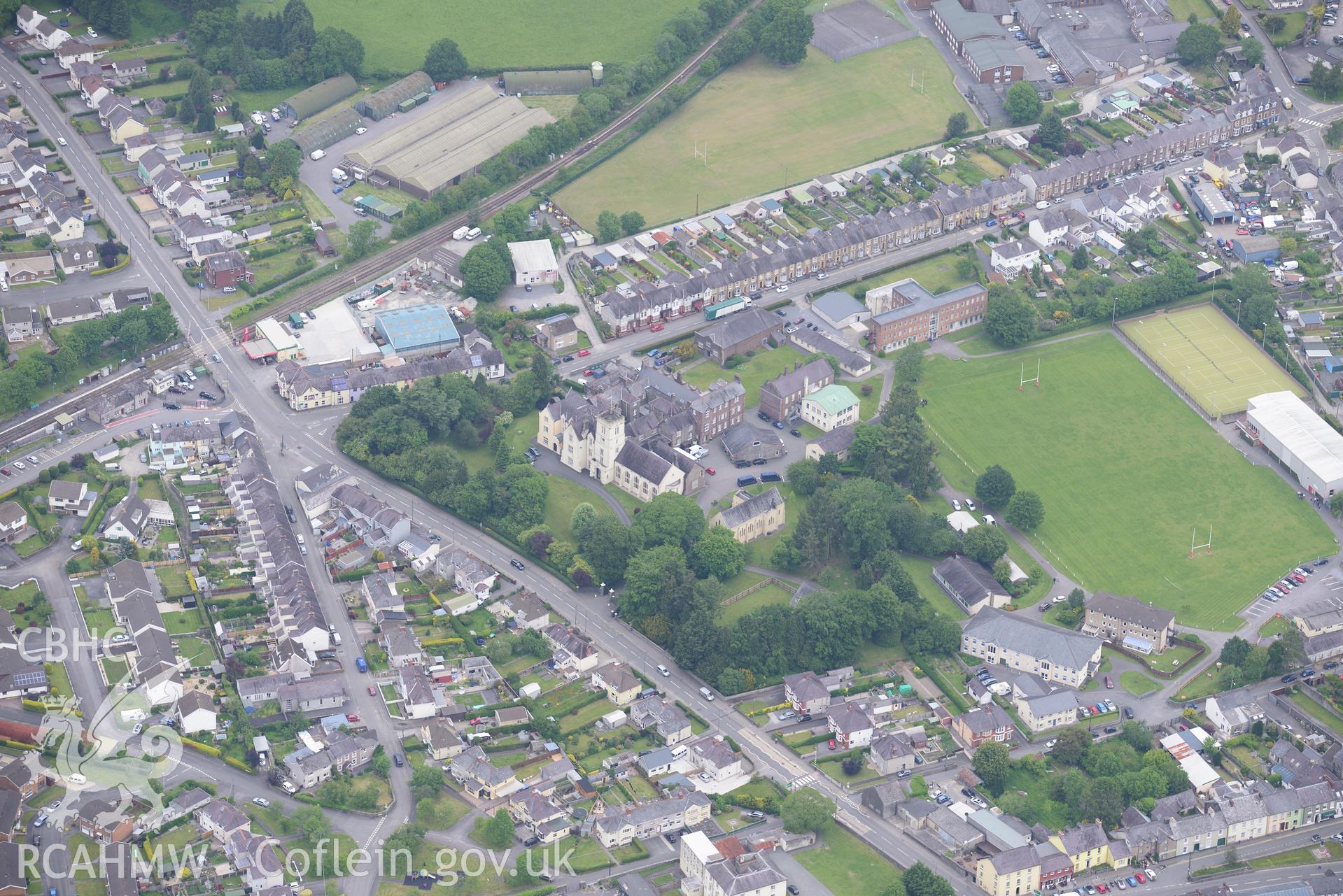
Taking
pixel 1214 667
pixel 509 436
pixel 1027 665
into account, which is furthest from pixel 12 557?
pixel 1214 667

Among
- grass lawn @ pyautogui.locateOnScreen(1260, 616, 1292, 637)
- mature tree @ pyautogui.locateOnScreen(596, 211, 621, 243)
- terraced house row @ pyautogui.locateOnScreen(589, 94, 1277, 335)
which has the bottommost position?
grass lawn @ pyautogui.locateOnScreen(1260, 616, 1292, 637)

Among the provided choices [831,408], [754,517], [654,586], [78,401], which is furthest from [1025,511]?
[78,401]

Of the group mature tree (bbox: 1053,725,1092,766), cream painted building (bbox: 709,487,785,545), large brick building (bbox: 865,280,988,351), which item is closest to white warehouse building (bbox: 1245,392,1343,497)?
large brick building (bbox: 865,280,988,351)

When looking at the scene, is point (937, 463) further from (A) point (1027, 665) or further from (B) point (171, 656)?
Result: (B) point (171, 656)

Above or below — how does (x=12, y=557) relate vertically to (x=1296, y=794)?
above

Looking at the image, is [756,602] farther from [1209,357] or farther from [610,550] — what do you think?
[1209,357]

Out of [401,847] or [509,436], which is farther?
[509,436]

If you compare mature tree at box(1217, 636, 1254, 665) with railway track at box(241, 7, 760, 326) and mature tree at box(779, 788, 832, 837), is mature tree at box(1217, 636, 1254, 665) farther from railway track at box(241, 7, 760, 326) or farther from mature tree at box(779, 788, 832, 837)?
railway track at box(241, 7, 760, 326)
